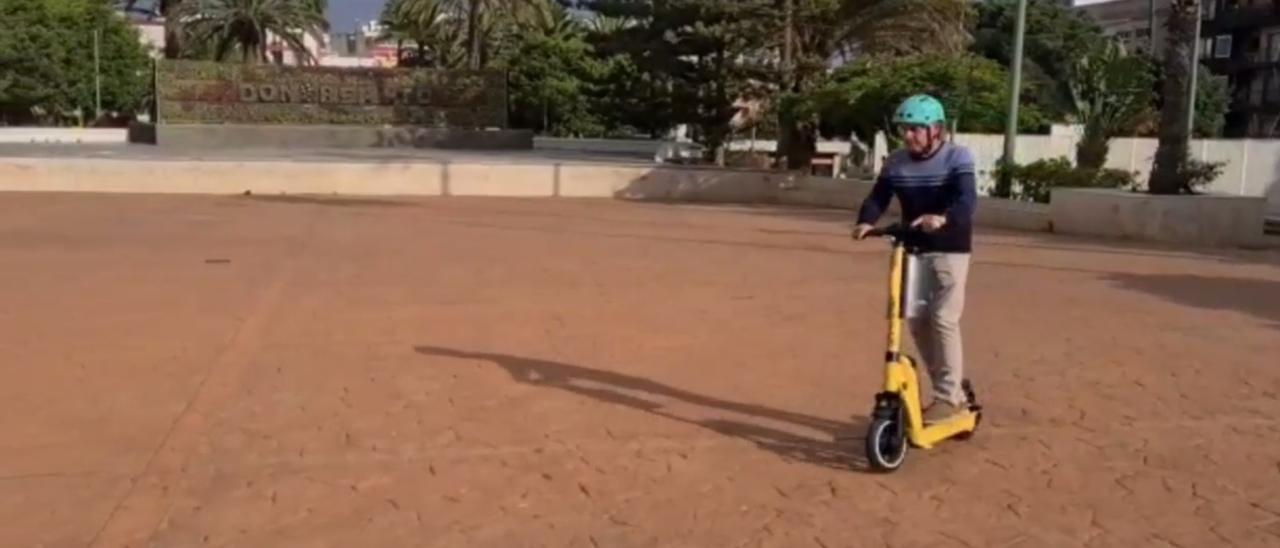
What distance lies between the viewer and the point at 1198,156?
818 inches

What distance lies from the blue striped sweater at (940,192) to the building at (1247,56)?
52188 mm

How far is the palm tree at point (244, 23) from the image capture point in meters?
45.4

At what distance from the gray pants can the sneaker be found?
21 mm

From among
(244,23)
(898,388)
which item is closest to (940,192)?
(898,388)

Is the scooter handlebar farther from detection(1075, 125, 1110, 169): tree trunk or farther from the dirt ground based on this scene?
detection(1075, 125, 1110, 169): tree trunk

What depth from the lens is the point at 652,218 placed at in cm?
1927

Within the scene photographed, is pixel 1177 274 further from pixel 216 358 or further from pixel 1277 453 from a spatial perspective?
pixel 216 358

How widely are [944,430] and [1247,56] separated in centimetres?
5634

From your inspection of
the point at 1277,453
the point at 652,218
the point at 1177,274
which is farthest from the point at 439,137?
the point at 1277,453

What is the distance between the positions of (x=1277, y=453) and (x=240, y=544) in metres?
4.32

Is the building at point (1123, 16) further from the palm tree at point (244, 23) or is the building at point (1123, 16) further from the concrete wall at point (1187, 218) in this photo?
the concrete wall at point (1187, 218)

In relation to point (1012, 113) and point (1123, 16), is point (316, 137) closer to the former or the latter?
point (1012, 113)

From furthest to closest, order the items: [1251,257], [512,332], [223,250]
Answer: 1. [1251,257]
2. [223,250]
3. [512,332]

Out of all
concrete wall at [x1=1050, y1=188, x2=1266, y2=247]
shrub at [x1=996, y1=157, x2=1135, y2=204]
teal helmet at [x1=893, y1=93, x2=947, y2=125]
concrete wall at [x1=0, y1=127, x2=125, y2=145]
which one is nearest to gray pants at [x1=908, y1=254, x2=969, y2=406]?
teal helmet at [x1=893, y1=93, x2=947, y2=125]
